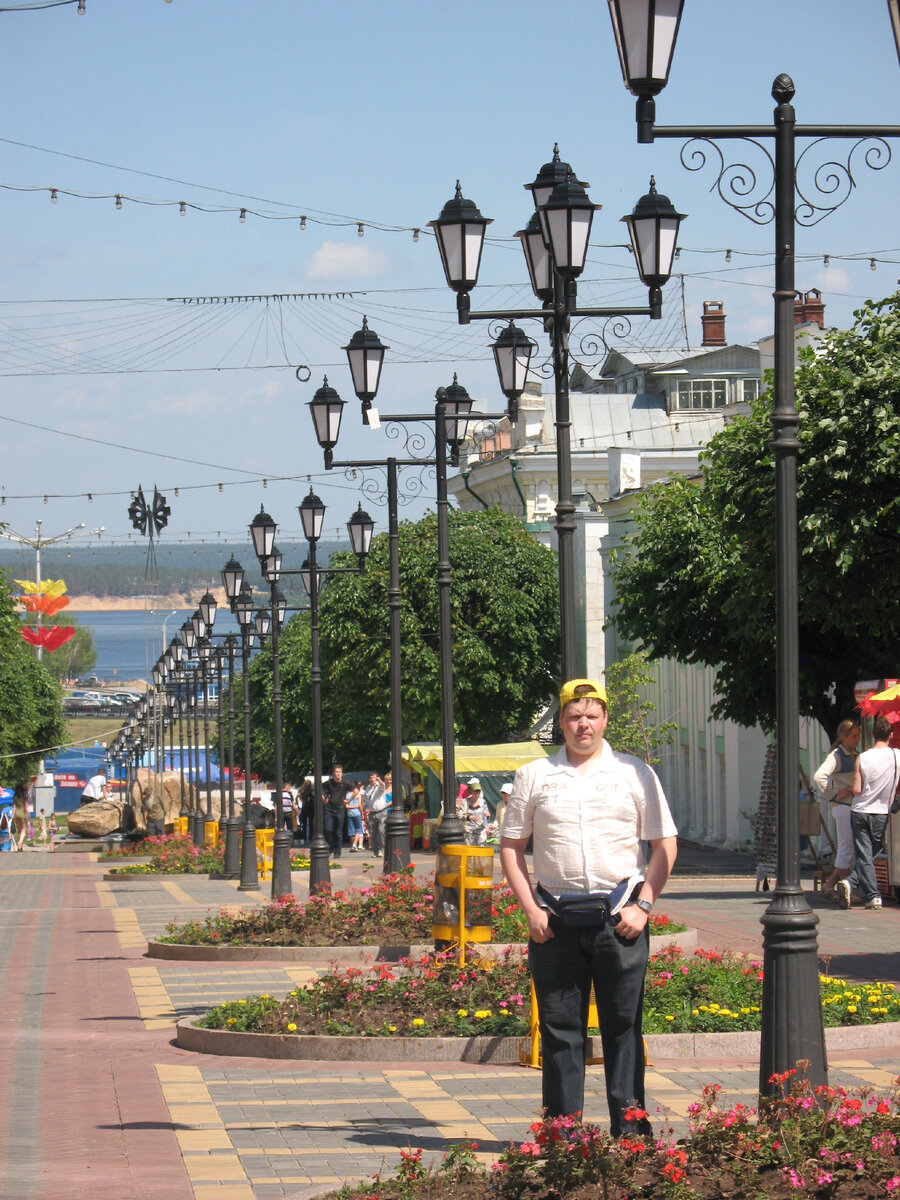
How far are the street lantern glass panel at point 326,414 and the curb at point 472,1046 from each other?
10.7 metres

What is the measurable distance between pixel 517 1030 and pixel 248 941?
6.63m

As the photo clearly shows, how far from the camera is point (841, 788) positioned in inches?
740

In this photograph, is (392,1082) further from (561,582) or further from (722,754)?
(722,754)

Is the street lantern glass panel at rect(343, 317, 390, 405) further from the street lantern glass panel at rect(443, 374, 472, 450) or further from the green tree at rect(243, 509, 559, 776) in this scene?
the green tree at rect(243, 509, 559, 776)

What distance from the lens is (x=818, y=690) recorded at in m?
29.0

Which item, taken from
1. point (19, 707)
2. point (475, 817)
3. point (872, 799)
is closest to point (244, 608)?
point (475, 817)

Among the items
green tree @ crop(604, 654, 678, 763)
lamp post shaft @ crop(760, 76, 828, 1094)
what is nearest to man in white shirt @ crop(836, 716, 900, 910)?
lamp post shaft @ crop(760, 76, 828, 1094)

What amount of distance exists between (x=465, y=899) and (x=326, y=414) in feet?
28.3

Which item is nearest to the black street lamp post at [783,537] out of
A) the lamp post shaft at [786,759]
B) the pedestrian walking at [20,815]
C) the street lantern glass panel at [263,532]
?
the lamp post shaft at [786,759]

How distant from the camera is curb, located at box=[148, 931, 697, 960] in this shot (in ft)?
48.8

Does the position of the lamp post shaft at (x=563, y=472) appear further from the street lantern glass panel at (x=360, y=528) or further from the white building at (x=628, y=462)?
the white building at (x=628, y=462)

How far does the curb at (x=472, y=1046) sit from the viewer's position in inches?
384

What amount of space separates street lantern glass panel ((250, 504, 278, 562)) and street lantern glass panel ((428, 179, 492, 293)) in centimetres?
1548

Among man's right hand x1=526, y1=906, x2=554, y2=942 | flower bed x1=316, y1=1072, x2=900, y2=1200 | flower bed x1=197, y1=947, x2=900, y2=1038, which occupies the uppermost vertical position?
man's right hand x1=526, y1=906, x2=554, y2=942
